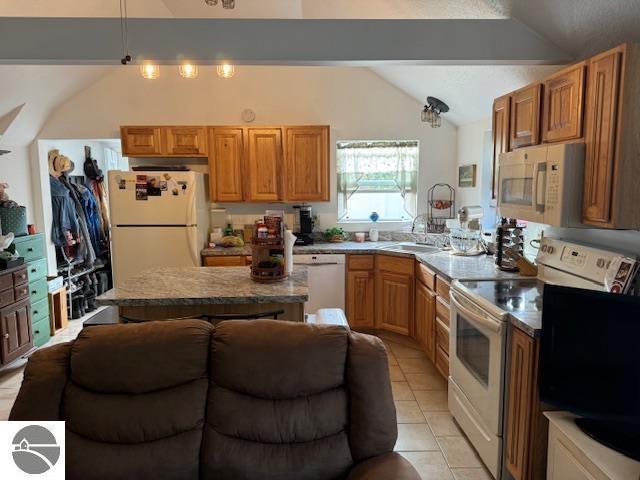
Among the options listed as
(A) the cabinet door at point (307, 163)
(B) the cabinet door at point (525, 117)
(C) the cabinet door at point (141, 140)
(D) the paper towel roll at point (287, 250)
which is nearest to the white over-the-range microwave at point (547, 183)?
(B) the cabinet door at point (525, 117)

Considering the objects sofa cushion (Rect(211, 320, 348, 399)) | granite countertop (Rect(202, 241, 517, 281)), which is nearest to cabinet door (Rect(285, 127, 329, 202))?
granite countertop (Rect(202, 241, 517, 281))

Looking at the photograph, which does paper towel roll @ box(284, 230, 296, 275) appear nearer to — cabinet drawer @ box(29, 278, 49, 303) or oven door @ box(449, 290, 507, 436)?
oven door @ box(449, 290, 507, 436)

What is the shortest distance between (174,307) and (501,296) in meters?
1.84

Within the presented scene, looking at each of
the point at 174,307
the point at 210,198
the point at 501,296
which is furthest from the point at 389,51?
the point at 210,198

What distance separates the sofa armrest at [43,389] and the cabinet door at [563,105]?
8.01 feet

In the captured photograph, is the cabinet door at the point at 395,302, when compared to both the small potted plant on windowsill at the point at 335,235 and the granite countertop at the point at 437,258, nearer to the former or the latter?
the granite countertop at the point at 437,258

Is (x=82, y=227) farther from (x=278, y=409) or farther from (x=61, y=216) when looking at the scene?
(x=278, y=409)

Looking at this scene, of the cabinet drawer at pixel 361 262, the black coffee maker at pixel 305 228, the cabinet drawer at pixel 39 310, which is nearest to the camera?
the cabinet drawer at pixel 39 310

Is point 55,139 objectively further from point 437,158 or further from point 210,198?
point 437,158

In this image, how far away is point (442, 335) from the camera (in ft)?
10.6

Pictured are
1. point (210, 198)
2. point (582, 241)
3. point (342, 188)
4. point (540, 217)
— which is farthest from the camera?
point (342, 188)

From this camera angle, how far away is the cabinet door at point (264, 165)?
14.8 ft

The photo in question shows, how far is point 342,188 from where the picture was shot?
501 centimetres

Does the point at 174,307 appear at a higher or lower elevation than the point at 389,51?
lower
